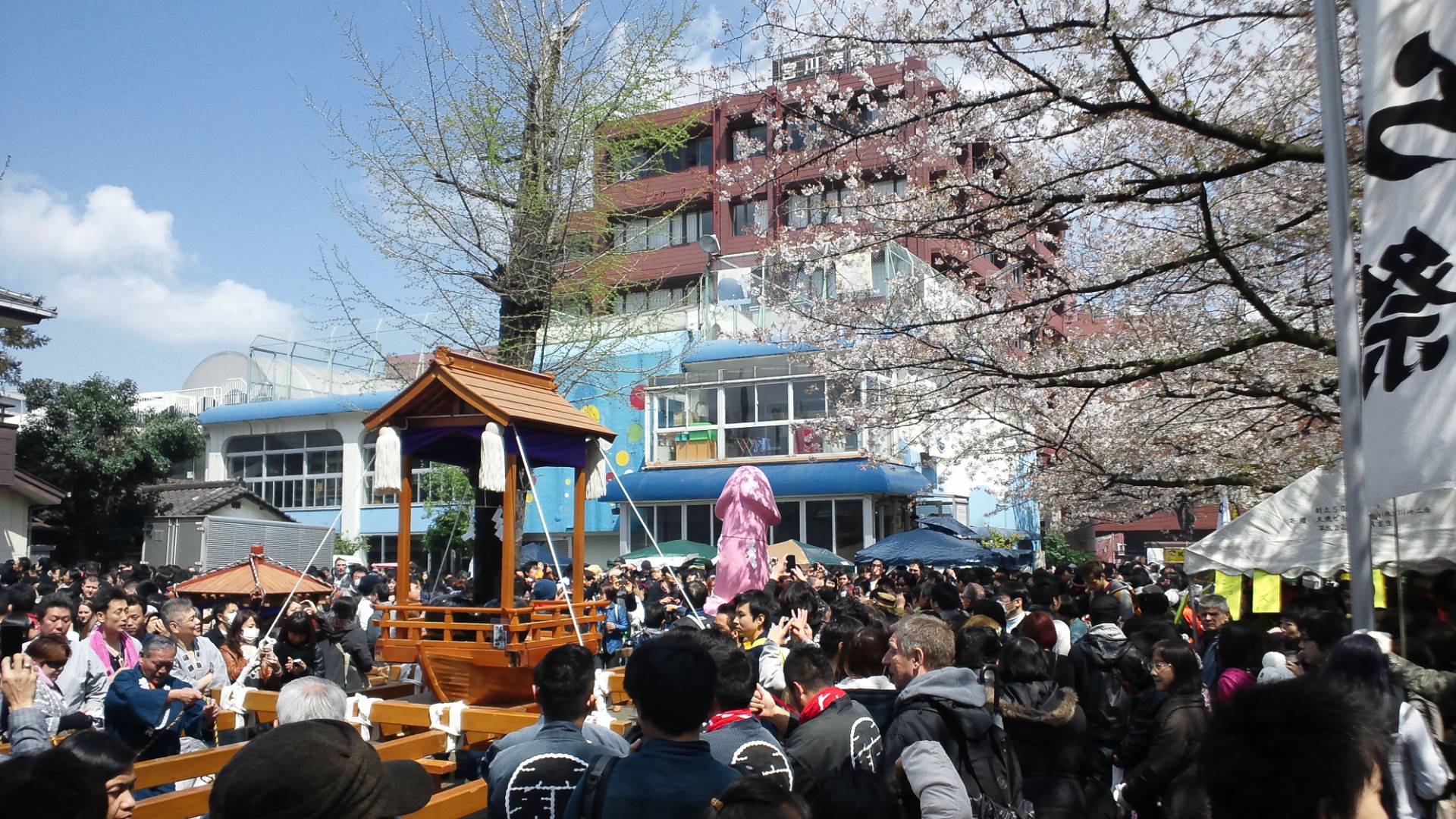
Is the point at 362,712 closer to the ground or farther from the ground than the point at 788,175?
closer to the ground

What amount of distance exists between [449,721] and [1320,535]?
686 cm

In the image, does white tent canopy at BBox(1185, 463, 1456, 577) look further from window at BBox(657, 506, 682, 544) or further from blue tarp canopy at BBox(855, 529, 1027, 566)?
window at BBox(657, 506, 682, 544)

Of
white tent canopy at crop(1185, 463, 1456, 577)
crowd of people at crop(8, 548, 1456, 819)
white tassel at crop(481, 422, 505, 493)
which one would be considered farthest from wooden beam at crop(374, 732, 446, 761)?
white tent canopy at crop(1185, 463, 1456, 577)

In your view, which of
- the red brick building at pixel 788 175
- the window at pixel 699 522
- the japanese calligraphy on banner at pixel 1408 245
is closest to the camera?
the japanese calligraphy on banner at pixel 1408 245

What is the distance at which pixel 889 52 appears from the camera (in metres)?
7.67

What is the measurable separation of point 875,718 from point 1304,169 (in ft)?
22.5

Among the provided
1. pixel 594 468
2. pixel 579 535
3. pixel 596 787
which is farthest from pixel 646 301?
pixel 596 787

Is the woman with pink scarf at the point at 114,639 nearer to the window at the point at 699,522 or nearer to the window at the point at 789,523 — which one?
the window at the point at 789,523

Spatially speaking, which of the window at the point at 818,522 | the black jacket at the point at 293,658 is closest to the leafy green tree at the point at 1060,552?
the window at the point at 818,522

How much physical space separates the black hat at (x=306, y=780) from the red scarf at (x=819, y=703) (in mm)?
2120

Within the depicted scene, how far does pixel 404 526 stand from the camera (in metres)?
6.75

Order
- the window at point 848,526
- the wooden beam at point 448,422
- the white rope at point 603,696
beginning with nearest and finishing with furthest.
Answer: the white rope at point 603,696, the wooden beam at point 448,422, the window at point 848,526

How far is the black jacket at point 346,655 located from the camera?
7.45 metres

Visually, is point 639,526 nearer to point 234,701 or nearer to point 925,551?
point 925,551
